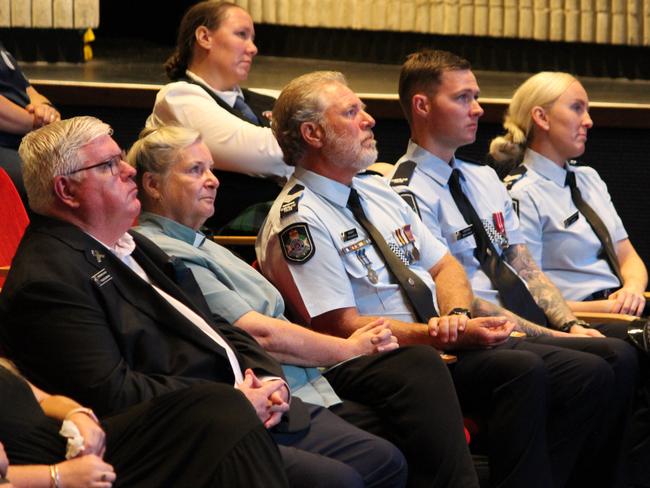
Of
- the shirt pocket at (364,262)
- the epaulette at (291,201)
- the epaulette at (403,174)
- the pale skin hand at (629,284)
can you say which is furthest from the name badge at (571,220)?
the epaulette at (291,201)

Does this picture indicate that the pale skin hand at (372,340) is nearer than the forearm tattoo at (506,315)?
Yes

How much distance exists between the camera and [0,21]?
639cm

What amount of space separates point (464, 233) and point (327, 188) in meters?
0.59

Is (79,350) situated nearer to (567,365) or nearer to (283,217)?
(283,217)

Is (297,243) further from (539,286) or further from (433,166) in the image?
(539,286)

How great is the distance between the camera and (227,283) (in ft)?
9.80

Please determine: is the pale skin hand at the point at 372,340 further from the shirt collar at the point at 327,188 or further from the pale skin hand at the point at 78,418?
the pale skin hand at the point at 78,418

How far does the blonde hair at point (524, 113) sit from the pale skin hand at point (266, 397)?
183 centimetres

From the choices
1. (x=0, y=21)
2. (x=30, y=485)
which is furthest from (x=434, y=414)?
(x=0, y=21)

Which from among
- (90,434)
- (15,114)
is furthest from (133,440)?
(15,114)

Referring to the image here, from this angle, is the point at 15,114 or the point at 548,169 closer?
the point at 15,114

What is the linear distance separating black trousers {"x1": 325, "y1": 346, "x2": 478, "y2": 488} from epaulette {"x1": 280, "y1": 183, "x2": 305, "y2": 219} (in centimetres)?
45

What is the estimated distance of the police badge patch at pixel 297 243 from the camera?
3.17 metres

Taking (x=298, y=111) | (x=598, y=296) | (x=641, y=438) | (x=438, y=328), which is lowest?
(x=641, y=438)
